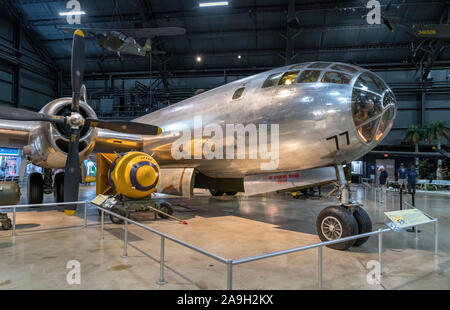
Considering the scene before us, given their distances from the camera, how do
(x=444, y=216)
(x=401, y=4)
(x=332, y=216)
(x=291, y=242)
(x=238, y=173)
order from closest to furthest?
(x=332, y=216) → (x=291, y=242) → (x=238, y=173) → (x=444, y=216) → (x=401, y=4)

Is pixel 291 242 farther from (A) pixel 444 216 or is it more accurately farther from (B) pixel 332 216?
(A) pixel 444 216

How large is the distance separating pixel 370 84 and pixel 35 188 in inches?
460

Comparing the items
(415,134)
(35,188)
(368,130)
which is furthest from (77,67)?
(415,134)

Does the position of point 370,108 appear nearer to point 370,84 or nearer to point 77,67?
point 370,84

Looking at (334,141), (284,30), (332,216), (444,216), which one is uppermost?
(284,30)

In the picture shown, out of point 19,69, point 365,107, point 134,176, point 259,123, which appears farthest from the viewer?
point 19,69

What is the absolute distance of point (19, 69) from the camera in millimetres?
25219

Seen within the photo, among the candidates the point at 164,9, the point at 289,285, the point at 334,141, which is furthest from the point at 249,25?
the point at 289,285

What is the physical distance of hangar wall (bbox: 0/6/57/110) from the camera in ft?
78.2

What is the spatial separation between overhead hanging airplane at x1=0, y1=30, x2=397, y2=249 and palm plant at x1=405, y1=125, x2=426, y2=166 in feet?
79.2

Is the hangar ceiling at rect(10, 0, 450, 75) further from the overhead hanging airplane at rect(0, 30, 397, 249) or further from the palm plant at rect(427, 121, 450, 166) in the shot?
the overhead hanging airplane at rect(0, 30, 397, 249)

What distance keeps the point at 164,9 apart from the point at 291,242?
21444 millimetres
